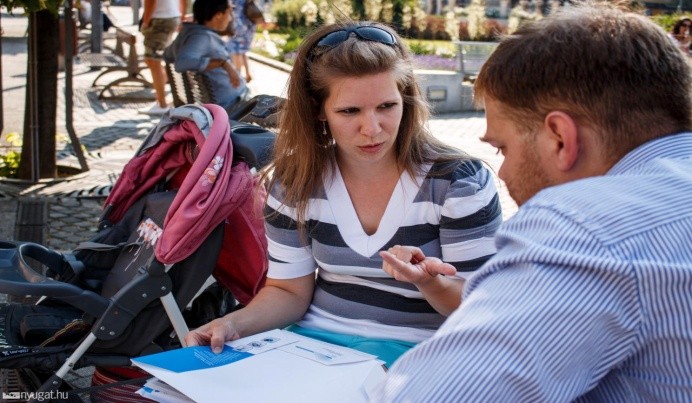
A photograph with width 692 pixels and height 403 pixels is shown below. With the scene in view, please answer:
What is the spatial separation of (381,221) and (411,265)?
526 millimetres

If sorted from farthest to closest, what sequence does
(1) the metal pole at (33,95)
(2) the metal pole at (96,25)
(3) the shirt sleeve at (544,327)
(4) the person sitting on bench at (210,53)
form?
1. (2) the metal pole at (96,25)
2. (4) the person sitting on bench at (210,53)
3. (1) the metal pole at (33,95)
4. (3) the shirt sleeve at (544,327)

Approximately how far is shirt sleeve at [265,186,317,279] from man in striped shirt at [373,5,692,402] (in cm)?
135

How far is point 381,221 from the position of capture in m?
2.72

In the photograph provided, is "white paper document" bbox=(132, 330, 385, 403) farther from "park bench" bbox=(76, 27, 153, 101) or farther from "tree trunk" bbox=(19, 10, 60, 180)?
"park bench" bbox=(76, 27, 153, 101)

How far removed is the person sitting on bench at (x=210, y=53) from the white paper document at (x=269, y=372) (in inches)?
176

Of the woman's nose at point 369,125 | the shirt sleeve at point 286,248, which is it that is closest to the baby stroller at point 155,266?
the shirt sleeve at point 286,248

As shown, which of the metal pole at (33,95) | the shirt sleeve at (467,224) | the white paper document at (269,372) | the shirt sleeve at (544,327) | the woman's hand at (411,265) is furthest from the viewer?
the metal pole at (33,95)

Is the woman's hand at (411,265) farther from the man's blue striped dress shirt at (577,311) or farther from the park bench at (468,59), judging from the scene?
the park bench at (468,59)

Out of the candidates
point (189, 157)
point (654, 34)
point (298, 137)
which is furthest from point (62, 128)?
point (654, 34)

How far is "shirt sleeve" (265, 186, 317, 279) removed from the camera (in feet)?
9.39

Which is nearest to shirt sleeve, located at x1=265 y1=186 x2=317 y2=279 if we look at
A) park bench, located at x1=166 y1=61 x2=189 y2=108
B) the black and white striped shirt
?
the black and white striped shirt

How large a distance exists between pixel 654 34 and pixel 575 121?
0.20m

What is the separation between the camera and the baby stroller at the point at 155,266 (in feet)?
10.1

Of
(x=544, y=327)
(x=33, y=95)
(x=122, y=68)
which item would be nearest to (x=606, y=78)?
(x=544, y=327)
